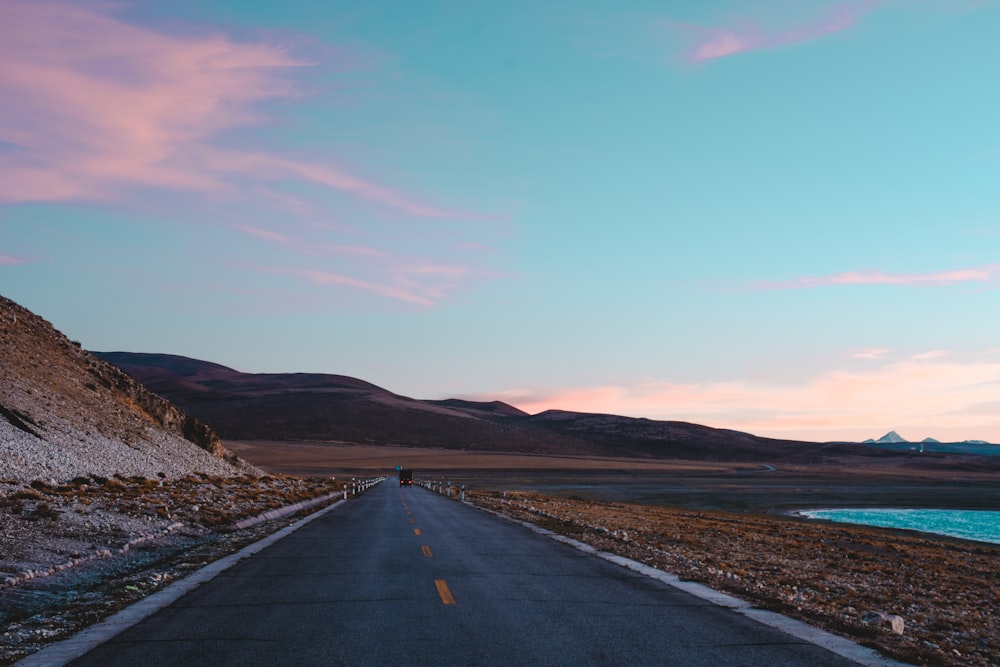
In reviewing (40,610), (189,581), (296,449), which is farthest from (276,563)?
(296,449)

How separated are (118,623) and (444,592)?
16.9ft

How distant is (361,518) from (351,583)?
21178 mm

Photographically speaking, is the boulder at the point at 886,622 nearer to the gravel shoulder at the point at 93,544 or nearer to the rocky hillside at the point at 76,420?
the gravel shoulder at the point at 93,544

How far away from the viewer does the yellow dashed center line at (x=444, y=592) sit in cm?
1353

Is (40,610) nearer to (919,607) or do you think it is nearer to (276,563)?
(276,563)

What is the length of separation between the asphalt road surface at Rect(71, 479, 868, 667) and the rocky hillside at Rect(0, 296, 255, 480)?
20632 mm

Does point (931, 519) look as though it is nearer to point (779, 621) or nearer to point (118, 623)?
point (779, 621)

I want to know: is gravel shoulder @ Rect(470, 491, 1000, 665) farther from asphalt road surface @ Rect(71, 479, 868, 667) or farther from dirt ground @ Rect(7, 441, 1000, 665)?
asphalt road surface @ Rect(71, 479, 868, 667)

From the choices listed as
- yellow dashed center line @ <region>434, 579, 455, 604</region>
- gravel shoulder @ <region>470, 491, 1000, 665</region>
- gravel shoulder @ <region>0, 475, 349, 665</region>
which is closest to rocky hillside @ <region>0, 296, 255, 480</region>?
gravel shoulder @ <region>0, 475, 349, 665</region>

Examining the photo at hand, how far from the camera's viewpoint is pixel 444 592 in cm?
1440

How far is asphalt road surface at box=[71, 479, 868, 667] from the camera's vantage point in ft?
31.8

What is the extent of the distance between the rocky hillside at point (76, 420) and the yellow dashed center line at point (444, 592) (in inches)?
878

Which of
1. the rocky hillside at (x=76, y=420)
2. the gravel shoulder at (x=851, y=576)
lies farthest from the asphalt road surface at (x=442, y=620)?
the rocky hillside at (x=76, y=420)

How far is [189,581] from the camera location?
15.7 metres
